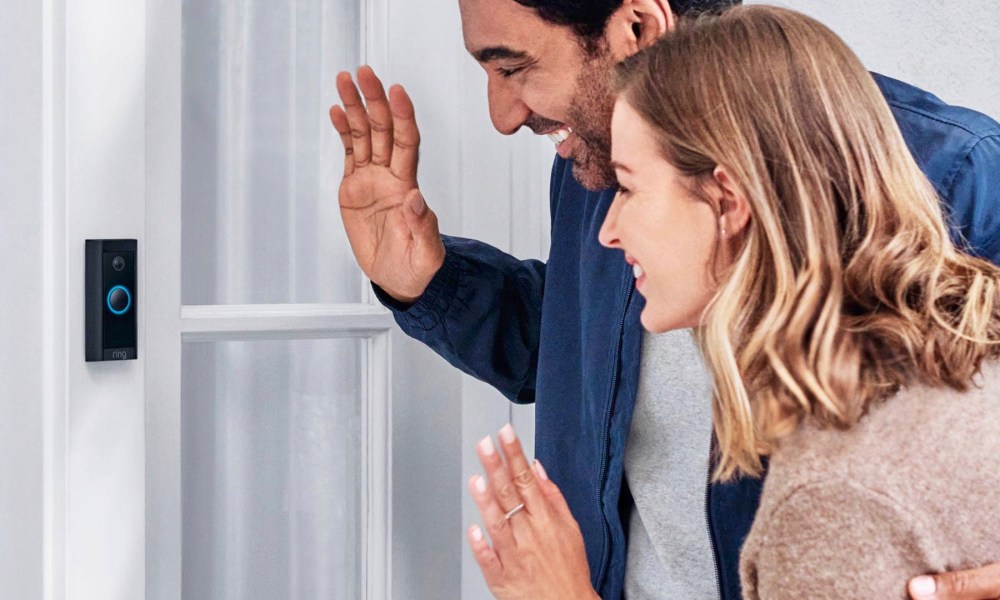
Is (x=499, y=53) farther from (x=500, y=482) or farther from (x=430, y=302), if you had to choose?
(x=500, y=482)

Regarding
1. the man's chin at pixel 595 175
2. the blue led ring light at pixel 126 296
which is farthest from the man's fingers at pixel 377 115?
the blue led ring light at pixel 126 296

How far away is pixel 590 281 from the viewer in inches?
49.9

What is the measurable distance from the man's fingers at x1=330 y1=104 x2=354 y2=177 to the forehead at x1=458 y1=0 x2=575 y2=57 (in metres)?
0.20

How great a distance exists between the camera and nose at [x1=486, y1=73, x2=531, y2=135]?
1242 millimetres

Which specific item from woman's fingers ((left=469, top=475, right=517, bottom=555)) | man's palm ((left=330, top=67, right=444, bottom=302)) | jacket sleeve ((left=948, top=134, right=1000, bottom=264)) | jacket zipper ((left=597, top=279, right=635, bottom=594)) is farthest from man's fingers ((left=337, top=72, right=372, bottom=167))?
jacket sleeve ((left=948, top=134, right=1000, bottom=264))

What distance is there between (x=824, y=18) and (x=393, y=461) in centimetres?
99

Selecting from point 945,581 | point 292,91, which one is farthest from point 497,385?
point 945,581

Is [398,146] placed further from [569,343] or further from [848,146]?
[848,146]

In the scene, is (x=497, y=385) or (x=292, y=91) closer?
(x=292, y=91)

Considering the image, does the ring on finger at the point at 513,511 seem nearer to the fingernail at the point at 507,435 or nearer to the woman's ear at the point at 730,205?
the fingernail at the point at 507,435

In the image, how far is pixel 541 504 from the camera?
0.97 metres

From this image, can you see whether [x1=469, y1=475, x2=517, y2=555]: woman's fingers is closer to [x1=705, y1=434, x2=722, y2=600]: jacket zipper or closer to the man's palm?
[x1=705, y1=434, x2=722, y2=600]: jacket zipper

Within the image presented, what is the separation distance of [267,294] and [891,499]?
2.74 ft

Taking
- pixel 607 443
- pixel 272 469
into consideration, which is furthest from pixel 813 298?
pixel 272 469
